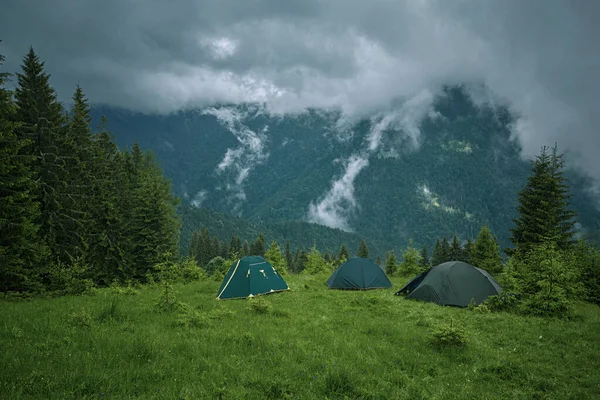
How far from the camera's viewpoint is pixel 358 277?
24234 mm

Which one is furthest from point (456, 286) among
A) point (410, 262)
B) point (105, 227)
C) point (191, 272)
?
point (105, 227)

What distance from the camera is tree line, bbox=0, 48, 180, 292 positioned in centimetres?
1717

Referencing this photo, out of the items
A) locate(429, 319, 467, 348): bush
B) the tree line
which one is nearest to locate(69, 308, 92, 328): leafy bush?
the tree line

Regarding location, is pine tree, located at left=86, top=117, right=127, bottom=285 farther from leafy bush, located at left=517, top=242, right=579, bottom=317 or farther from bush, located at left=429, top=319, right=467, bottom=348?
leafy bush, located at left=517, top=242, right=579, bottom=317

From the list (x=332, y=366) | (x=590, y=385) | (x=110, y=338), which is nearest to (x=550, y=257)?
(x=590, y=385)

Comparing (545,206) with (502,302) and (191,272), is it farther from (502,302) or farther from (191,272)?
(191,272)

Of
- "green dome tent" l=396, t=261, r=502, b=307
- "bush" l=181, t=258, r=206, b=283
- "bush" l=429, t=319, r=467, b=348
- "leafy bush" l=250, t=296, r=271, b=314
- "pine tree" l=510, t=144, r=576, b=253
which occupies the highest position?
"pine tree" l=510, t=144, r=576, b=253

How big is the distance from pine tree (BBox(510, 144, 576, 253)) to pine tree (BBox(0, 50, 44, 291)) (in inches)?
1500

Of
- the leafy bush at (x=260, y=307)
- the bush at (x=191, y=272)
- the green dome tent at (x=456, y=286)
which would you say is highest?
the green dome tent at (x=456, y=286)

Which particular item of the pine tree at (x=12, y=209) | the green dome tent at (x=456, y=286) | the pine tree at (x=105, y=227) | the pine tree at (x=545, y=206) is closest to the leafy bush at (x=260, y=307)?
the green dome tent at (x=456, y=286)

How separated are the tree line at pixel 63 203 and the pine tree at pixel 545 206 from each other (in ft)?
106

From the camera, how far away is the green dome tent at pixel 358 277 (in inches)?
947

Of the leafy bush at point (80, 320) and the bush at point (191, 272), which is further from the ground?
the leafy bush at point (80, 320)

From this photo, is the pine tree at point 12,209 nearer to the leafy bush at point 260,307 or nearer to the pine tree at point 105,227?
the pine tree at point 105,227
